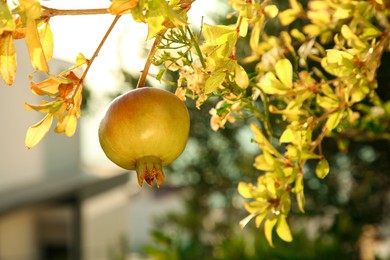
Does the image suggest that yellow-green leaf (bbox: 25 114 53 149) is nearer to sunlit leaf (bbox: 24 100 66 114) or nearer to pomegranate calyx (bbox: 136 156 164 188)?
sunlit leaf (bbox: 24 100 66 114)

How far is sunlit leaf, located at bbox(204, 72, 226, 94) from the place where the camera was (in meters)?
0.87

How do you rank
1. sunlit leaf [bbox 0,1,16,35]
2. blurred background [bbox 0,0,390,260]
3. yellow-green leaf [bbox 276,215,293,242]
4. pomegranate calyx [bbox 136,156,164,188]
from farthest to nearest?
blurred background [bbox 0,0,390,260] < yellow-green leaf [bbox 276,215,293,242] < pomegranate calyx [bbox 136,156,164,188] < sunlit leaf [bbox 0,1,16,35]

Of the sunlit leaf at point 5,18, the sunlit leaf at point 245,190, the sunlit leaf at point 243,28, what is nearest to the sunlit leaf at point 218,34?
the sunlit leaf at point 243,28

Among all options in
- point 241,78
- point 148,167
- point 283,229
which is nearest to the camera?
point 148,167

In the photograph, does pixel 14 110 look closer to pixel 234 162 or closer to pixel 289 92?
pixel 234 162

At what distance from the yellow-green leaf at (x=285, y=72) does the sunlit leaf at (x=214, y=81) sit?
31 cm

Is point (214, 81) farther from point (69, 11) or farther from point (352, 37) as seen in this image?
point (352, 37)

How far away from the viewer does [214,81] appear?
0.88 metres

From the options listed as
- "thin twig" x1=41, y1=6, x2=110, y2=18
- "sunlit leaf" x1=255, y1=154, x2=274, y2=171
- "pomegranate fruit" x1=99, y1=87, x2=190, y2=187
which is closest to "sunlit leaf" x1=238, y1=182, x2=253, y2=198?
"sunlit leaf" x1=255, y1=154, x2=274, y2=171

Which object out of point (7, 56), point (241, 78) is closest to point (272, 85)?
point (241, 78)

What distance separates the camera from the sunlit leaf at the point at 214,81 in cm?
87

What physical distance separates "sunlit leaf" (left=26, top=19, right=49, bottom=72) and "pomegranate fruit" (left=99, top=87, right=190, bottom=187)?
0.10 m

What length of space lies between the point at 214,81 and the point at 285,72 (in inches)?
13.2

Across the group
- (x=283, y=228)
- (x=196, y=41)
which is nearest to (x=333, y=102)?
(x=283, y=228)
